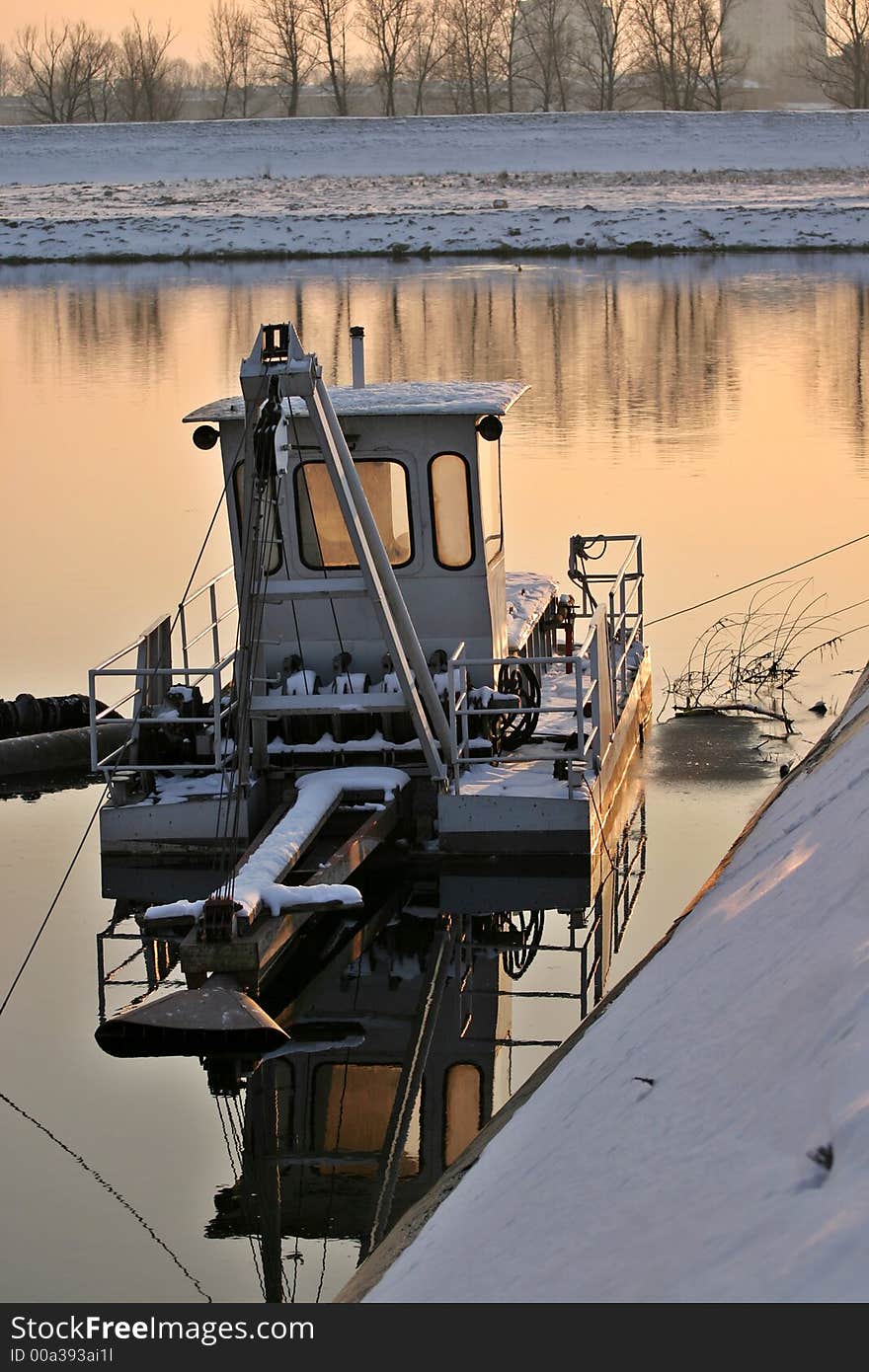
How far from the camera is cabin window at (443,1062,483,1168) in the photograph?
10.1 meters

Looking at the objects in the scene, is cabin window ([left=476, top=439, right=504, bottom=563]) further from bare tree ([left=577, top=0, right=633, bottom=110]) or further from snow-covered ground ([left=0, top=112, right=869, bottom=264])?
bare tree ([left=577, top=0, right=633, bottom=110])

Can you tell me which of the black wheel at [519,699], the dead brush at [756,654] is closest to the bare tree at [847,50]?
the dead brush at [756,654]

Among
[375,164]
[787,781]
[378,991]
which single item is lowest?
[378,991]

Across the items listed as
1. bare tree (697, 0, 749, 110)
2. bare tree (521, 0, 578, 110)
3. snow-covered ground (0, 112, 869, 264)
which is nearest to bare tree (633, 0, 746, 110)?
bare tree (697, 0, 749, 110)

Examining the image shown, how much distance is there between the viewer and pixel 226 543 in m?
26.4

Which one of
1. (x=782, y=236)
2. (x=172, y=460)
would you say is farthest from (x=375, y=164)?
(x=172, y=460)

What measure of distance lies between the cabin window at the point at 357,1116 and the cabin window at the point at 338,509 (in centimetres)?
461

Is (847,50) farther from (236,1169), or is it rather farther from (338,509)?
(236,1169)

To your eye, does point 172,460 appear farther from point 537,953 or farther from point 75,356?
point 537,953

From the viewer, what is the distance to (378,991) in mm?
12367

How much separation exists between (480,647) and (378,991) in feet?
11.2

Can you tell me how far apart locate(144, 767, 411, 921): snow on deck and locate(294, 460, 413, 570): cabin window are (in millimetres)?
1506

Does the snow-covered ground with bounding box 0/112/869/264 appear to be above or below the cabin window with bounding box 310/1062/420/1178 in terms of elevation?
above

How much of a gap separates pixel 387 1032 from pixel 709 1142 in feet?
17.8
